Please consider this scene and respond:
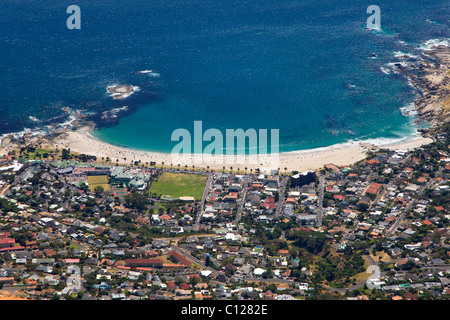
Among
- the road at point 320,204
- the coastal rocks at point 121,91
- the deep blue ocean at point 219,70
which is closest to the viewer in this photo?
the road at point 320,204

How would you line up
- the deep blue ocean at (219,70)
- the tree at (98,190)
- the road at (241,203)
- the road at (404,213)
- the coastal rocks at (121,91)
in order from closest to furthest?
the road at (404,213), the road at (241,203), the tree at (98,190), the deep blue ocean at (219,70), the coastal rocks at (121,91)

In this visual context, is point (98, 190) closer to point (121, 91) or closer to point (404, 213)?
point (121, 91)

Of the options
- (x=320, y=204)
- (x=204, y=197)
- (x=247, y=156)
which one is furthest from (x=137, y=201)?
(x=320, y=204)

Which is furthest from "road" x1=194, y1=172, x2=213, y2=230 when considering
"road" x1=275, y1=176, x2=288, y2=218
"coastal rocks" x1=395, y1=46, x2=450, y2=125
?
"coastal rocks" x1=395, y1=46, x2=450, y2=125

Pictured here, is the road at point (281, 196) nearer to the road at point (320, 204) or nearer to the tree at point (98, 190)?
the road at point (320, 204)

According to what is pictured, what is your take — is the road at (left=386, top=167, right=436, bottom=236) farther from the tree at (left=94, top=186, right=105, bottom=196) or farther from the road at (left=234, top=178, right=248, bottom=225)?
the tree at (left=94, top=186, right=105, bottom=196)

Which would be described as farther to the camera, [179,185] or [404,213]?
[179,185]

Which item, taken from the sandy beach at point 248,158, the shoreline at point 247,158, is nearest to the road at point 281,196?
the sandy beach at point 248,158
